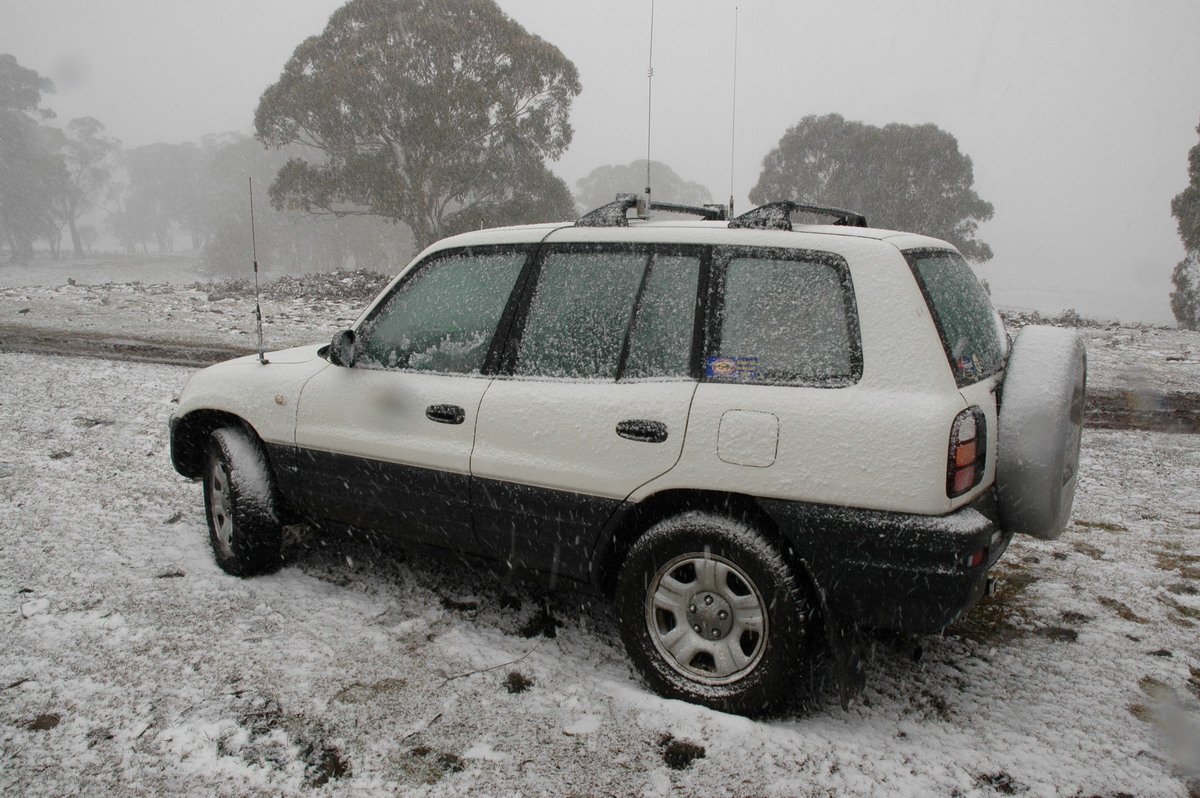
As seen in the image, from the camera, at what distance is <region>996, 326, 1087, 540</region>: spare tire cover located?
99.3 inches

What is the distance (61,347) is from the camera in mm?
10539

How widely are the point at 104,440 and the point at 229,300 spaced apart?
14203 mm

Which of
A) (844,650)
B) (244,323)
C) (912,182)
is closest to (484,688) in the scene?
(844,650)

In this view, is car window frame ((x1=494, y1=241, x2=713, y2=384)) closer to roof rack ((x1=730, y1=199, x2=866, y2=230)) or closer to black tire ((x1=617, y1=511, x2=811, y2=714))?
roof rack ((x1=730, y1=199, x2=866, y2=230))

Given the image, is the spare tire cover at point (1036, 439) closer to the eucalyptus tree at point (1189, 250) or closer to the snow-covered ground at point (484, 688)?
the snow-covered ground at point (484, 688)

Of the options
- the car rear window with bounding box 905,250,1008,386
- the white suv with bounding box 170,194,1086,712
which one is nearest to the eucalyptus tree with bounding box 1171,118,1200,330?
the car rear window with bounding box 905,250,1008,386

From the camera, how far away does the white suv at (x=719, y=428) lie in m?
2.35

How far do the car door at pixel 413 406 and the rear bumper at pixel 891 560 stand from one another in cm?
134

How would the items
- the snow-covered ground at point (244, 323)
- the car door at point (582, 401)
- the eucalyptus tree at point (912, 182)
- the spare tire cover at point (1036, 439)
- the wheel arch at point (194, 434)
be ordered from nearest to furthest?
the spare tire cover at point (1036, 439), the car door at point (582, 401), the wheel arch at point (194, 434), the snow-covered ground at point (244, 323), the eucalyptus tree at point (912, 182)

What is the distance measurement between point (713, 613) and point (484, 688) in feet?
3.09

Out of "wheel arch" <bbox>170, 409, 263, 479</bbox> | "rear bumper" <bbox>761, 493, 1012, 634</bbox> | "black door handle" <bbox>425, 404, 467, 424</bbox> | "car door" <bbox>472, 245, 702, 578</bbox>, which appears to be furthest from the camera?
"wheel arch" <bbox>170, 409, 263, 479</bbox>

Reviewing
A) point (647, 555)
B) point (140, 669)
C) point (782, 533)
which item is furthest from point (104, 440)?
point (782, 533)

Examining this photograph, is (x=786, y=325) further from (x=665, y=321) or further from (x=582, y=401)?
(x=582, y=401)

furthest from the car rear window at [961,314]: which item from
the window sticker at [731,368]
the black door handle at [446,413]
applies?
the black door handle at [446,413]
